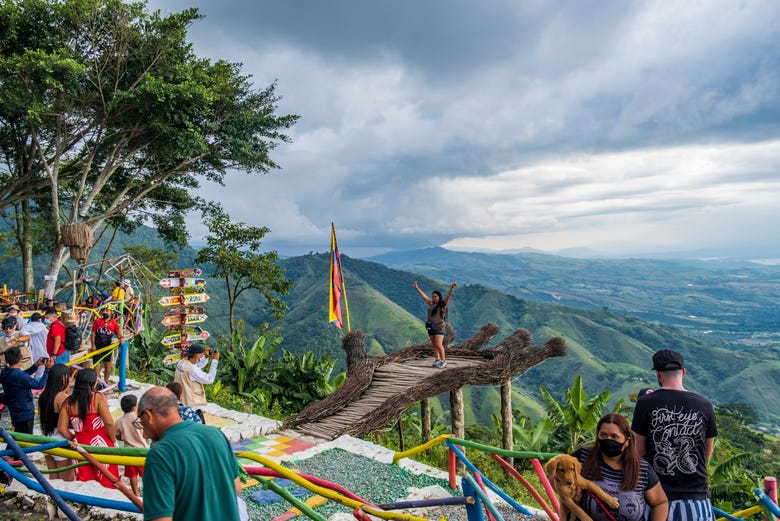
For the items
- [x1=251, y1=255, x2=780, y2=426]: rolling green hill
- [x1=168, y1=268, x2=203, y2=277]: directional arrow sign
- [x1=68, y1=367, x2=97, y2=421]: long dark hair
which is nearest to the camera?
[x1=68, y1=367, x2=97, y2=421]: long dark hair

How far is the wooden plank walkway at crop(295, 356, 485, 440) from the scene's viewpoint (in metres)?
9.12

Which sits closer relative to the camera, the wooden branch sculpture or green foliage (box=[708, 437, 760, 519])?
the wooden branch sculpture

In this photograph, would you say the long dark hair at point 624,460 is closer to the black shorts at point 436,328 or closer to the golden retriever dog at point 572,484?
the golden retriever dog at point 572,484

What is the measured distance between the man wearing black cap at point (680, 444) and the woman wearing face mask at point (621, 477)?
526mm

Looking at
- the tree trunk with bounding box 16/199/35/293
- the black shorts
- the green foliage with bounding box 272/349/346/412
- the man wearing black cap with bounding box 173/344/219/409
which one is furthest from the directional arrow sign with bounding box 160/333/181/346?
the tree trunk with bounding box 16/199/35/293

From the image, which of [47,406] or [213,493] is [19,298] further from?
[213,493]

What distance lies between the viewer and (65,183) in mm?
21188

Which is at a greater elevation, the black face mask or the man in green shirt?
the man in green shirt

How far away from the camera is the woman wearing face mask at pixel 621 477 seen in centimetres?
298

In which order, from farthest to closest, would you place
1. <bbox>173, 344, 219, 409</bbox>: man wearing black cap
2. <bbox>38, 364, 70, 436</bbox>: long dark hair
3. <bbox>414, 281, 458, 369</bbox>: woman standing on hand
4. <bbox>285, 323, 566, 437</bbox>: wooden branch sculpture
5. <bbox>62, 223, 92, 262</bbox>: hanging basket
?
<bbox>62, 223, 92, 262</bbox>: hanging basket → <bbox>414, 281, 458, 369</bbox>: woman standing on hand → <bbox>285, 323, 566, 437</bbox>: wooden branch sculpture → <bbox>173, 344, 219, 409</bbox>: man wearing black cap → <bbox>38, 364, 70, 436</bbox>: long dark hair

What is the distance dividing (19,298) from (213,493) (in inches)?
734

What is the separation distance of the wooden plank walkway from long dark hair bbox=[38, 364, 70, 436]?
4.39 meters

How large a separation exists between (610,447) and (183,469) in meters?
2.40

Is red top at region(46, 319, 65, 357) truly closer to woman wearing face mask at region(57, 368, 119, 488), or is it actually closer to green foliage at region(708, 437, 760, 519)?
woman wearing face mask at region(57, 368, 119, 488)
